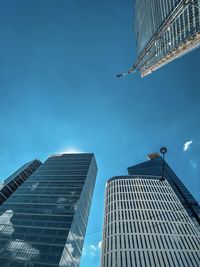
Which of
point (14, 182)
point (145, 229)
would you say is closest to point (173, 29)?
point (145, 229)

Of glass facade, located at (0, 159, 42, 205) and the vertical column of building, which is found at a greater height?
glass facade, located at (0, 159, 42, 205)

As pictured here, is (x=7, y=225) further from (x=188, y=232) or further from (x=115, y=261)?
(x=188, y=232)

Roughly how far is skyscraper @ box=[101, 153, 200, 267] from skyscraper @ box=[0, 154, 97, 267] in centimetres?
1354

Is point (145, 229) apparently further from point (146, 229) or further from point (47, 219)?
point (47, 219)

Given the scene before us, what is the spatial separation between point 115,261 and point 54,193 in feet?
141

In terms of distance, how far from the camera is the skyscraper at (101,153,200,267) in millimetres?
70188

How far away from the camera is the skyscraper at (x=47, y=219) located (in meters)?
71.3

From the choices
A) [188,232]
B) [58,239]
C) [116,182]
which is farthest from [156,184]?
[58,239]

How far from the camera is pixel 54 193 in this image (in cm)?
10081

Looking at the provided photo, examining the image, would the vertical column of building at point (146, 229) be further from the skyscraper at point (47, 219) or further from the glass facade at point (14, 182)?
the glass facade at point (14, 182)

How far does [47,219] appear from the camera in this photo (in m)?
85.7

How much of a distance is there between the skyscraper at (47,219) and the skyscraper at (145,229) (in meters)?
13.5

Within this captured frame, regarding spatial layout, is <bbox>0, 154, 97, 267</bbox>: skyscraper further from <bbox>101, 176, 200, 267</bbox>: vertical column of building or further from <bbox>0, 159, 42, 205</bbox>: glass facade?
<bbox>0, 159, 42, 205</bbox>: glass facade

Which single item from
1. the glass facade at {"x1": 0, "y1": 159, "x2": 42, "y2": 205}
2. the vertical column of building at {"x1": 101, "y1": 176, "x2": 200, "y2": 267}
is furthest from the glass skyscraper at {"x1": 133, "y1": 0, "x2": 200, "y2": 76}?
the glass facade at {"x1": 0, "y1": 159, "x2": 42, "y2": 205}
